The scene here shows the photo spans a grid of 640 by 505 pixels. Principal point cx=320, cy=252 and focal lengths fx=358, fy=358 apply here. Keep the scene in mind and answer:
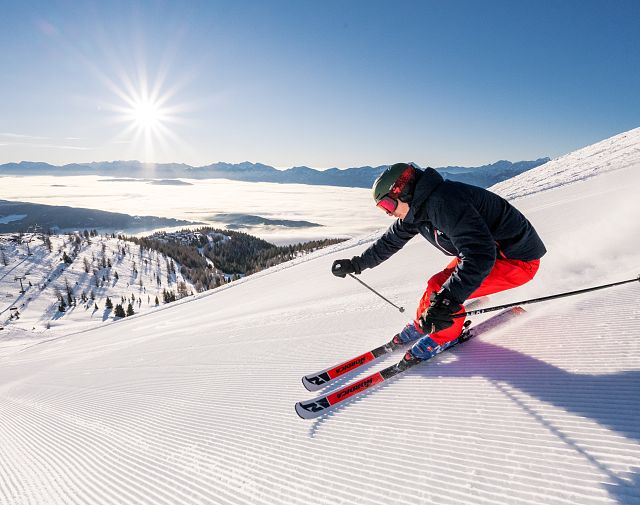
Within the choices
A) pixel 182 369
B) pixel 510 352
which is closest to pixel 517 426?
pixel 510 352

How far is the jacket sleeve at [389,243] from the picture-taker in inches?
185

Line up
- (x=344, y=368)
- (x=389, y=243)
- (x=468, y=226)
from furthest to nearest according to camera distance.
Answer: (x=389, y=243)
(x=344, y=368)
(x=468, y=226)

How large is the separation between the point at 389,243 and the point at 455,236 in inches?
63.2

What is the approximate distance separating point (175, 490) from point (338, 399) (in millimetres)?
1523

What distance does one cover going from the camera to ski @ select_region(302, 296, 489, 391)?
13.1 ft

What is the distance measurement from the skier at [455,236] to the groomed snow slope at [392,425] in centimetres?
49

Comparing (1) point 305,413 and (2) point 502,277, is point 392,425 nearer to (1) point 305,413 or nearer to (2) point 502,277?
(1) point 305,413

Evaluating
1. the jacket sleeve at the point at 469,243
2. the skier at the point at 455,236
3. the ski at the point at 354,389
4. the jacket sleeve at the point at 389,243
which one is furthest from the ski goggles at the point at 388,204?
the ski at the point at 354,389

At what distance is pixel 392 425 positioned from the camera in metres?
2.82

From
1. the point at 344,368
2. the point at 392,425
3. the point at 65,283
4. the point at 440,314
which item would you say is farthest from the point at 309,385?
the point at 65,283

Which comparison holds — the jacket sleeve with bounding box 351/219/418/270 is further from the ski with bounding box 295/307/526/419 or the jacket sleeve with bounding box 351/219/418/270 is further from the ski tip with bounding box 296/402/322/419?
the ski tip with bounding box 296/402/322/419

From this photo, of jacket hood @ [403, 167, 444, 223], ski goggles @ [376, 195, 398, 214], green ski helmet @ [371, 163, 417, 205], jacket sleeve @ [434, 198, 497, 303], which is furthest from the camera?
ski goggles @ [376, 195, 398, 214]

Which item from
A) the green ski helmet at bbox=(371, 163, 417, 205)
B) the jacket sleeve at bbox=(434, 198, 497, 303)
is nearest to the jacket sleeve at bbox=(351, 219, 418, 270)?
the green ski helmet at bbox=(371, 163, 417, 205)

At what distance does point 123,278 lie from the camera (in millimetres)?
184500
